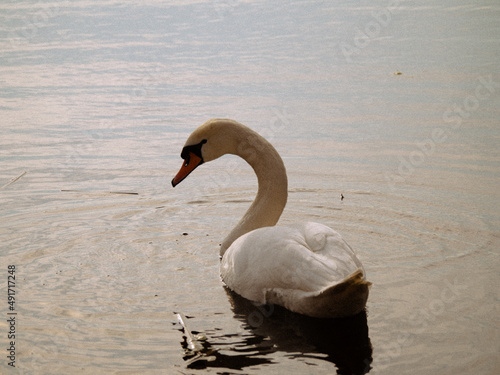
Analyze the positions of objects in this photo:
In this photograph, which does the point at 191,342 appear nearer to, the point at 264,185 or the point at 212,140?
the point at 264,185

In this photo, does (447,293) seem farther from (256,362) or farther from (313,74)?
(313,74)

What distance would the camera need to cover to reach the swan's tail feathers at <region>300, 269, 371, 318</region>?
507cm

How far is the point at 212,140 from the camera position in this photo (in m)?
7.22

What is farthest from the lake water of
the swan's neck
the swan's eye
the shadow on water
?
the swan's eye

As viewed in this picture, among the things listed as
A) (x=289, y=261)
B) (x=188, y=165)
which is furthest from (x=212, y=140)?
(x=289, y=261)

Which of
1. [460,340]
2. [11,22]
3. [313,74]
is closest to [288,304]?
[460,340]

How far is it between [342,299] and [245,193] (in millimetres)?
3536

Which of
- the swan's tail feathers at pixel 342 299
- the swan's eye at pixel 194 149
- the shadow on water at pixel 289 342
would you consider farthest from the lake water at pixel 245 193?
the swan's eye at pixel 194 149

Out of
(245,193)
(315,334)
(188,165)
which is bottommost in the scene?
(245,193)

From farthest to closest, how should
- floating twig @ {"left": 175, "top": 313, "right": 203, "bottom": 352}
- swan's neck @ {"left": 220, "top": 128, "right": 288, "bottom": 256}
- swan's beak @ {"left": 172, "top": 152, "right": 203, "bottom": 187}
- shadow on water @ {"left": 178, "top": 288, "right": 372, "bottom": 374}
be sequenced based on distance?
swan's beak @ {"left": 172, "top": 152, "right": 203, "bottom": 187}, swan's neck @ {"left": 220, "top": 128, "right": 288, "bottom": 256}, floating twig @ {"left": 175, "top": 313, "right": 203, "bottom": 352}, shadow on water @ {"left": 178, "top": 288, "right": 372, "bottom": 374}

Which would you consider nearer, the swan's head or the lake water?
the lake water

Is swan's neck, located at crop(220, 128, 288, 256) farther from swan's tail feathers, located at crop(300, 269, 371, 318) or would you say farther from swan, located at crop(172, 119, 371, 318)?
swan's tail feathers, located at crop(300, 269, 371, 318)

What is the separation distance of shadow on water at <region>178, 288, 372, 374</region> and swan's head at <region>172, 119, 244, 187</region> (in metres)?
1.82

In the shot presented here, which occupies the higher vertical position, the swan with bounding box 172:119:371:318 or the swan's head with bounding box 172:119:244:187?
the swan's head with bounding box 172:119:244:187
